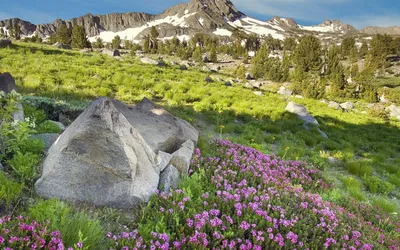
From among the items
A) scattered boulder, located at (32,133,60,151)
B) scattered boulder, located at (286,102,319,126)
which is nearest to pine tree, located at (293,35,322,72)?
scattered boulder, located at (286,102,319,126)

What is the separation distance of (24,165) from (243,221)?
3.56 metres

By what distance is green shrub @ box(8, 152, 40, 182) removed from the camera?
13.7ft

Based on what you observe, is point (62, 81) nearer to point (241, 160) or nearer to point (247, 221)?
point (241, 160)

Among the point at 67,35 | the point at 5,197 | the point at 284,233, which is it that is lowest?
the point at 284,233

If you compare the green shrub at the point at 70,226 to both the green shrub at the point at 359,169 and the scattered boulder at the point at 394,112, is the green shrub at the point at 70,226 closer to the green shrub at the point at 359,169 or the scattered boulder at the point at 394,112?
the green shrub at the point at 359,169

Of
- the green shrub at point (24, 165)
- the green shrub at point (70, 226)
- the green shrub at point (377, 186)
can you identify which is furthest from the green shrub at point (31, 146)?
the green shrub at point (377, 186)

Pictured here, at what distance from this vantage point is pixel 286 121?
53.8 feet

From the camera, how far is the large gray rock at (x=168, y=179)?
4824mm

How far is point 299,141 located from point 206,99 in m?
6.47

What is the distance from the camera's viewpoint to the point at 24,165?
14.3 ft

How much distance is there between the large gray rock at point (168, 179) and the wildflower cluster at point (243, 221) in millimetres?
289

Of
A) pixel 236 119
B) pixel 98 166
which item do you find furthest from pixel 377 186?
pixel 98 166

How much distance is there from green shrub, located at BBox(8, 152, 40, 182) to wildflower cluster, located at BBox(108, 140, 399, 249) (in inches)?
70.9

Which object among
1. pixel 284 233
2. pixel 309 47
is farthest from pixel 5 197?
pixel 309 47
